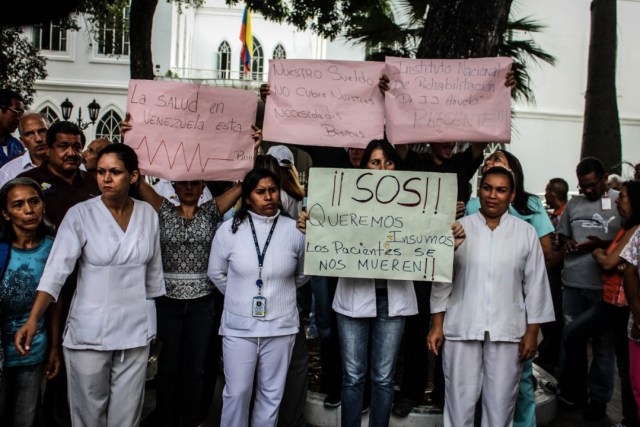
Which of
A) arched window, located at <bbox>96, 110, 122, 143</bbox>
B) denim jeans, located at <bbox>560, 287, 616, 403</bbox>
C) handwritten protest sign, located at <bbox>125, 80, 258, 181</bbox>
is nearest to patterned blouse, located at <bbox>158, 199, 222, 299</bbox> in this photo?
handwritten protest sign, located at <bbox>125, 80, 258, 181</bbox>

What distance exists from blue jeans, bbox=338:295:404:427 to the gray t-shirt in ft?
7.47

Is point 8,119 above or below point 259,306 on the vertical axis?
above

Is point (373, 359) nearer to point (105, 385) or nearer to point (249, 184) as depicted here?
point (249, 184)

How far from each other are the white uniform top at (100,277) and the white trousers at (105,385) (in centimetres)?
9

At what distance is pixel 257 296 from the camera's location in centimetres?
397

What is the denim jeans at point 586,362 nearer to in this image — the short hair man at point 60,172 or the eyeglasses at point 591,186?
the eyeglasses at point 591,186

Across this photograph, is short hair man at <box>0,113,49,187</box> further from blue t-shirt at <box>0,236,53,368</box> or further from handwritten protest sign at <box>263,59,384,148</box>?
handwritten protest sign at <box>263,59,384,148</box>

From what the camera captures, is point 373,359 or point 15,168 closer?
point 373,359

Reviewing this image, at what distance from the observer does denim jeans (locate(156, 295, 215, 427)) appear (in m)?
4.28

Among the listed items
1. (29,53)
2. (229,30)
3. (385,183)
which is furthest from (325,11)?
(229,30)

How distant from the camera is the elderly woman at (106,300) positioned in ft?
11.8

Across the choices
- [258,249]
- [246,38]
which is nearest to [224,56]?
[246,38]

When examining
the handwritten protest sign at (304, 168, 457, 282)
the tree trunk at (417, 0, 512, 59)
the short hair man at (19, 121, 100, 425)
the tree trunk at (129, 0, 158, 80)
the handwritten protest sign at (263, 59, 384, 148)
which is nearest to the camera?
the handwritten protest sign at (304, 168, 457, 282)

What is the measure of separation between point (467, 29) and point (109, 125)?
82.2 feet
